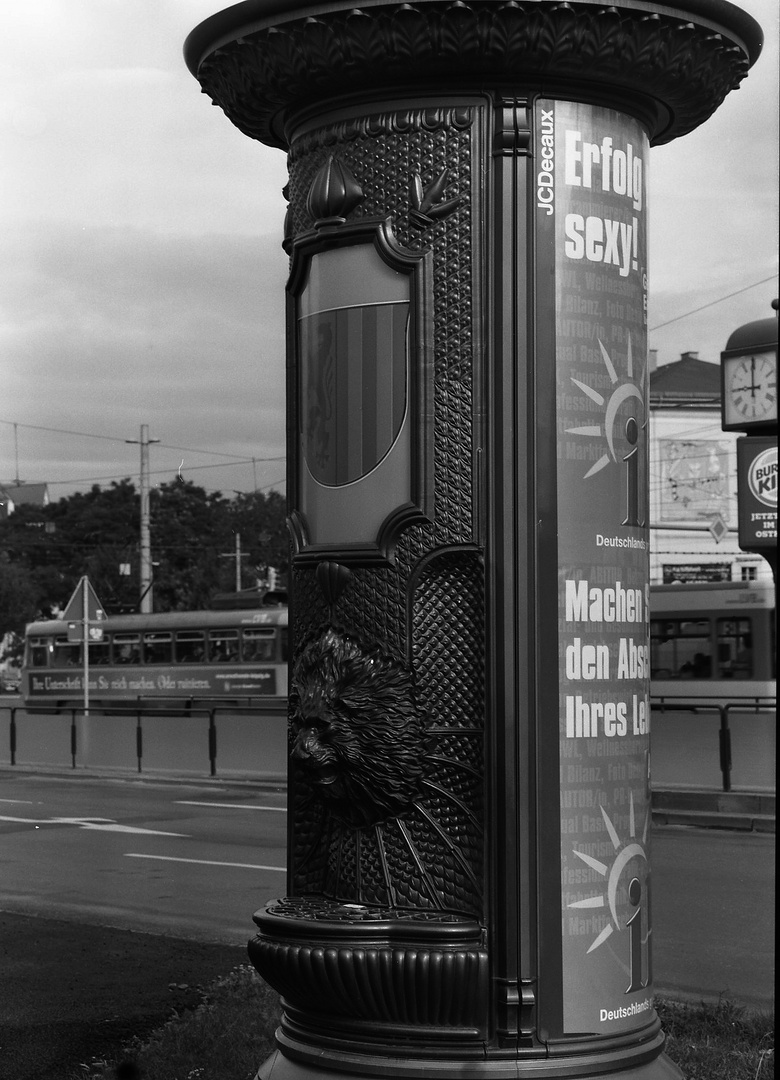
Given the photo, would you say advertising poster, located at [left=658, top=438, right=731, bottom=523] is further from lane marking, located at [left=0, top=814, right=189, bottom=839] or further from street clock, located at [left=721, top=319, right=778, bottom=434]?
street clock, located at [left=721, top=319, right=778, bottom=434]

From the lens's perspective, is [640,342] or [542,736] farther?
[640,342]

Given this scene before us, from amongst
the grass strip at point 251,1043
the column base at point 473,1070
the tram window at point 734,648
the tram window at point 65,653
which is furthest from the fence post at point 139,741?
the column base at point 473,1070

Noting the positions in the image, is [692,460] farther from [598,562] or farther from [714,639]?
[598,562]

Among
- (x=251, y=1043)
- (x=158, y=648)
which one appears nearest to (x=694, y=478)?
(x=158, y=648)

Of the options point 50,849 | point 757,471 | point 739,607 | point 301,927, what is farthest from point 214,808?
point 739,607

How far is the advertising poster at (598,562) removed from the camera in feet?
14.0

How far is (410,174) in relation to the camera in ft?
14.4

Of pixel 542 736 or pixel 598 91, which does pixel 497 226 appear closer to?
pixel 598 91

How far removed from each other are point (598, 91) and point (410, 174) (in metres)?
0.63

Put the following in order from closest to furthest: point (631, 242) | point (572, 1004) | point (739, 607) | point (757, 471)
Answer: point (572, 1004), point (631, 242), point (757, 471), point (739, 607)

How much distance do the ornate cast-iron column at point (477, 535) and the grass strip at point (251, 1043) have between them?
1563 millimetres

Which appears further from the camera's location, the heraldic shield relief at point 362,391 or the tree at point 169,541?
the tree at point 169,541

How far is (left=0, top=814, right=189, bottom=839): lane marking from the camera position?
15.6m

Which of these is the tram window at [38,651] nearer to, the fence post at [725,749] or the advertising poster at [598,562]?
the fence post at [725,749]
